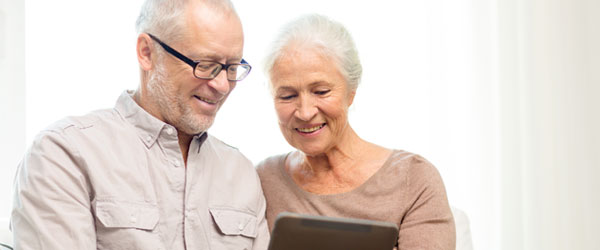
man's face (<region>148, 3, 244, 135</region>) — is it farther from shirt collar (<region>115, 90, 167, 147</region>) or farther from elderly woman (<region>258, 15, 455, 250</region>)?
elderly woman (<region>258, 15, 455, 250</region>)

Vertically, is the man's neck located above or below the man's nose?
below

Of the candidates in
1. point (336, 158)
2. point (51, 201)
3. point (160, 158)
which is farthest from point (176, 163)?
point (336, 158)

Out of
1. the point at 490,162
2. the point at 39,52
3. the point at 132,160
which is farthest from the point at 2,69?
the point at 490,162

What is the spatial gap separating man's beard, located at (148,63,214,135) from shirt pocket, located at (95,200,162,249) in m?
0.23

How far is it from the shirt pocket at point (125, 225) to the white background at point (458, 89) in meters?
1.74

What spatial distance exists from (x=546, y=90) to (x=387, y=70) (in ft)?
2.68

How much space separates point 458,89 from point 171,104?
217 centimetres

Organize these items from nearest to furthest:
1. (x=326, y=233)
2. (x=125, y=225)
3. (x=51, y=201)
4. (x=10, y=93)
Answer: (x=326, y=233)
(x=51, y=201)
(x=125, y=225)
(x=10, y=93)

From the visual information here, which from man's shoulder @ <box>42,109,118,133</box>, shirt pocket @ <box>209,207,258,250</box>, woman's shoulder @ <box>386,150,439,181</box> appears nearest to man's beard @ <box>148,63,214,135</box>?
man's shoulder @ <box>42,109,118,133</box>

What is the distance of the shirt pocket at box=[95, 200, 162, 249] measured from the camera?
152cm

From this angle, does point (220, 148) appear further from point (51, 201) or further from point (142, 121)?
point (51, 201)

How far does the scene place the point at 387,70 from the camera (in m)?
3.52

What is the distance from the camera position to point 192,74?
5.46 ft

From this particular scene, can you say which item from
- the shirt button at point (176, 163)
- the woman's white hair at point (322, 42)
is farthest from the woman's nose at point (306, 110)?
the shirt button at point (176, 163)
